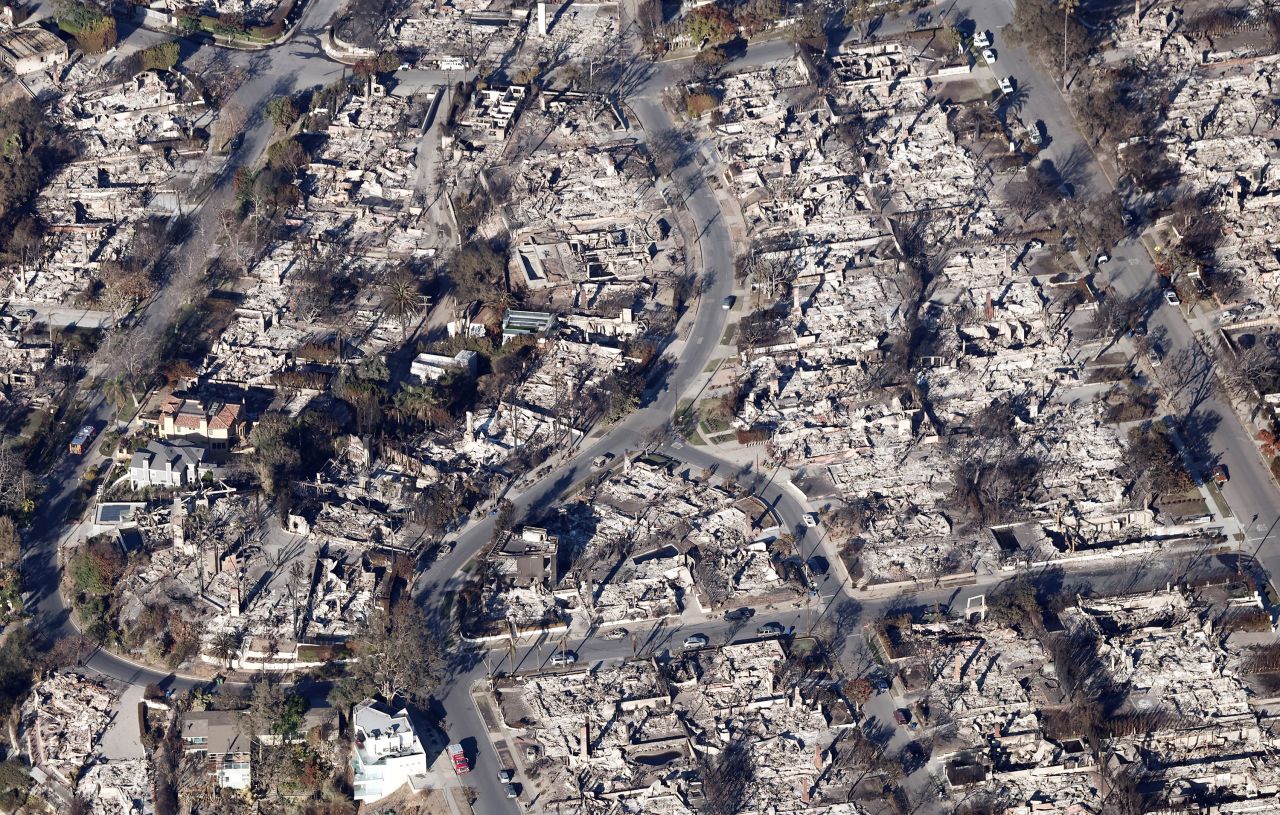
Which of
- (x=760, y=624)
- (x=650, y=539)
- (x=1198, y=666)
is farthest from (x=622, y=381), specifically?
(x=1198, y=666)

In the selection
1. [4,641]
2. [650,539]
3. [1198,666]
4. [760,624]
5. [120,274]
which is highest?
[120,274]

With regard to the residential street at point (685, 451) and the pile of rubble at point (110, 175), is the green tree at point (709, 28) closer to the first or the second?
the residential street at point (685, 451)

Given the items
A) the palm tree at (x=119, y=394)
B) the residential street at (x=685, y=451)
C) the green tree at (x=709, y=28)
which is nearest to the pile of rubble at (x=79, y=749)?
the residential street at (x=685, y=451)

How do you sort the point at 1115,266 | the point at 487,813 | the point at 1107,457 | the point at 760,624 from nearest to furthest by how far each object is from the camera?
the point at 487,813 < the point at 760,624 < the point at 1107,457 < the point at 1115,266

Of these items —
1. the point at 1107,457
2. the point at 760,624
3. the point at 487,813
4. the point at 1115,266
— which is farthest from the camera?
the point at 1115,266

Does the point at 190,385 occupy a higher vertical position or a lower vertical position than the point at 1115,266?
higher

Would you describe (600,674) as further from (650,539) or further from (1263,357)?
(1263,357)
